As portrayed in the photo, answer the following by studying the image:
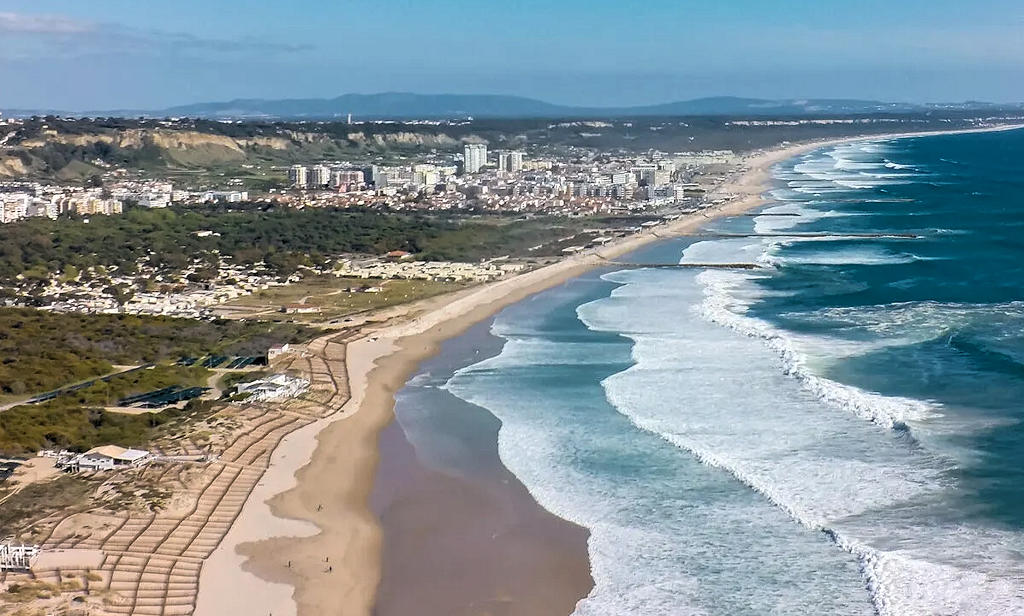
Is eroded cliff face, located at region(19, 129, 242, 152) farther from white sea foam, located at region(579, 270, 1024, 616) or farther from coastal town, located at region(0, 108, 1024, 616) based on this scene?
white sea foam, located at region(579, 270, 1024, 616)

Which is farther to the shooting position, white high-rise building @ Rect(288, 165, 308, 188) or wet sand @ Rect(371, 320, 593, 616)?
white high-rise building @ Rect(288, 165, 308, 188)

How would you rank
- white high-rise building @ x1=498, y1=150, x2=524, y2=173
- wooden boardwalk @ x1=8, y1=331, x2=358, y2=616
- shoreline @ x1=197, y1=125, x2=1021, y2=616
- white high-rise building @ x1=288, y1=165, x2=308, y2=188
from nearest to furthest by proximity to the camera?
wooden boardwalk @ x1=8, y1=331, x2=358, y2=616 < shoreline @ x1=197, y1=125, x2=1021, y2=616 < white high-rise building @ x1=288, y1=165, x2=308, y2=188 < white high-rise building @ x1=498, y1=150, x2=524, y2=173

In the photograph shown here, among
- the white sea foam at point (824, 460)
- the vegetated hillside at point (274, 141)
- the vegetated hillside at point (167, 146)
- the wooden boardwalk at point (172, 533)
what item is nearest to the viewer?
the wooden boardwalk at point (172, 533)

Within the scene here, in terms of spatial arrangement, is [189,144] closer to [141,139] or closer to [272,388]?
[141,139]

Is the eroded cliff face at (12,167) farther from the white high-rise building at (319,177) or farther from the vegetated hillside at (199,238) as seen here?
the vegetated hillside at (199,238)

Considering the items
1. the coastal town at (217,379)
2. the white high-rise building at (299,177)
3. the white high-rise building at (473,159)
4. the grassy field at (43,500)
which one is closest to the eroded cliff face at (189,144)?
the white high-rise building at (299,177)

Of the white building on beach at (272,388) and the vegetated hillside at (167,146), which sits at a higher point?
the vegetated hillside at (167,146)

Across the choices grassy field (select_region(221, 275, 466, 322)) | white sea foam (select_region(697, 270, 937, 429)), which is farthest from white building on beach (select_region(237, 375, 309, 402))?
white sea foam (select_region(697, 270, 937, 429))

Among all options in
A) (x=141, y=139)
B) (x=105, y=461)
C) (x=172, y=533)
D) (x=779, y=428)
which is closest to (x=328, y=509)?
(x=172, y=533)

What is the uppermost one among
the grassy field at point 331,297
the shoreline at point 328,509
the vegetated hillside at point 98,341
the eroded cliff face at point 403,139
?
the eroded cliff face at point 403,139
